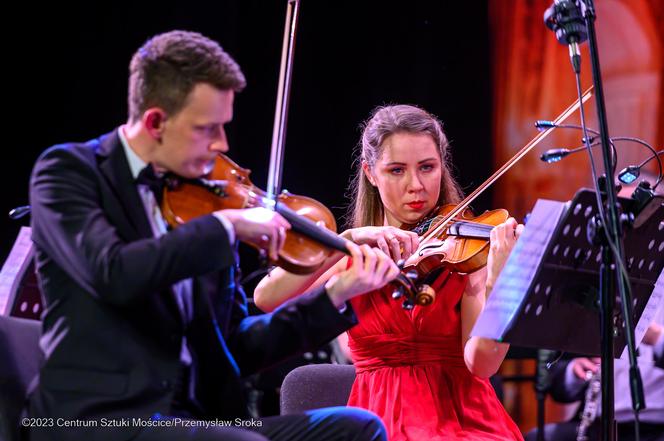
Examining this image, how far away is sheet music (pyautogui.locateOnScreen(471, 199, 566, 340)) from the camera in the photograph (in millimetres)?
1928

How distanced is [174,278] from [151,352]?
0.18 m

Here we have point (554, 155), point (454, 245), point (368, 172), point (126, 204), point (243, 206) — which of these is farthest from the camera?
point (368, 172)

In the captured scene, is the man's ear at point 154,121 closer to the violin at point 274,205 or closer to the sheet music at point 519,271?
the violin at point 274,205

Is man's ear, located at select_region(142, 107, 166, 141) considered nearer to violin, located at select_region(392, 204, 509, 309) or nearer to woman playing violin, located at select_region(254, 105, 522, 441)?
woman playing violin, located at select_region(254, 105, 522, 441)

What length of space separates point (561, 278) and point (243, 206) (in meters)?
0.80

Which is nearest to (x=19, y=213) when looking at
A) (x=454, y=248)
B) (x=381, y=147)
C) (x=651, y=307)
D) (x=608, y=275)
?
(x=381, y=147)

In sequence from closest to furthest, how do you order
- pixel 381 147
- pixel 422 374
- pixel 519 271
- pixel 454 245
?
pixel 519 271 < pixel 422 374 < pixel 454 245 < pixel 381 147

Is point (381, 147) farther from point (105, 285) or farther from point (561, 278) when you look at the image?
point (105, 285)

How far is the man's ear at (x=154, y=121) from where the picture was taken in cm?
168

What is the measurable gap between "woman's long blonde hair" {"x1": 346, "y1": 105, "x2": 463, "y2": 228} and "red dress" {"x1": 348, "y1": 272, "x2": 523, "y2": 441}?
357mm

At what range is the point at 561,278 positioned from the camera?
2.00 metres

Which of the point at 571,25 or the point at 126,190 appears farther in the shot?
the point at 571,25

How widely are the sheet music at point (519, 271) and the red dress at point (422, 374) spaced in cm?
→ 48

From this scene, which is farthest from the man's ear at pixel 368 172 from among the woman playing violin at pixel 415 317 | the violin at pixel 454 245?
the violin at pixel 454 245
